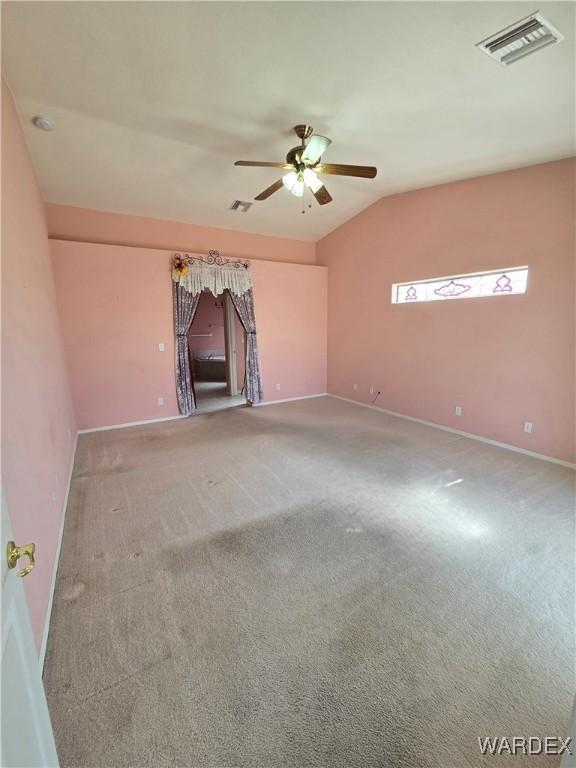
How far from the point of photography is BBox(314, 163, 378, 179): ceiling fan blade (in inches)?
99.1

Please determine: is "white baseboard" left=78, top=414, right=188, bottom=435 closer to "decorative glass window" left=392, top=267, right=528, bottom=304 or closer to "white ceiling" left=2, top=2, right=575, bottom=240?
"white ceiling" left=2, top=2, right=575, bottom=240

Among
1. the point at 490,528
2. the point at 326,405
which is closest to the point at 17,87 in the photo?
the point at 490,528

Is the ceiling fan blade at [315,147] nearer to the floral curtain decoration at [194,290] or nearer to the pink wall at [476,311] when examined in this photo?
the pink wall at [476,311]

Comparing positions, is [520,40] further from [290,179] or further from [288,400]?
[288,400]

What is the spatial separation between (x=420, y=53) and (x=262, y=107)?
46.4 inches

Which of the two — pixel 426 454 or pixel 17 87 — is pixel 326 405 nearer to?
pixel 426 454

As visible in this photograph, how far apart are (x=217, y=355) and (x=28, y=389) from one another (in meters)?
6.92

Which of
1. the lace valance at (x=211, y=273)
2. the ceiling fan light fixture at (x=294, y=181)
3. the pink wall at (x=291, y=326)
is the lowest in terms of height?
the pink wall at (x=291, y=326)

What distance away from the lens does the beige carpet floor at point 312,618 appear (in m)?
1.16

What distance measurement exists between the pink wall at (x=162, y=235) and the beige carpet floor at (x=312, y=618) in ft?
10.7

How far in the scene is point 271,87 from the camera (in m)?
2.31

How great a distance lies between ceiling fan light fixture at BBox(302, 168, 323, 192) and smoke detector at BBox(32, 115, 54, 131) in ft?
7.05

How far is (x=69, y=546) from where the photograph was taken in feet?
7.06
